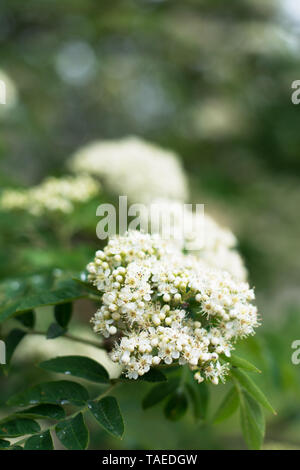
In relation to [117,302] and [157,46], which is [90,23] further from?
[117,302]

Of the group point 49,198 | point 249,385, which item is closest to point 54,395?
point 249,385

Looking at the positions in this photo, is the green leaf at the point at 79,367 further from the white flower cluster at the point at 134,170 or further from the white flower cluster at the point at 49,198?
the white flower cluster at the point at 134,170

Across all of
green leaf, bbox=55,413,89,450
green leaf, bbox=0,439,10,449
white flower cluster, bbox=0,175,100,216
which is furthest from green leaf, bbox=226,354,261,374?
white flower cluster, bbox=0,175,100,216

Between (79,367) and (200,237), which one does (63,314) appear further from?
(200,237)

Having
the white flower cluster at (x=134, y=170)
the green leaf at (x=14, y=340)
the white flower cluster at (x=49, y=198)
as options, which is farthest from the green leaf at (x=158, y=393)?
the white flower cluster at (x=134, y=170)

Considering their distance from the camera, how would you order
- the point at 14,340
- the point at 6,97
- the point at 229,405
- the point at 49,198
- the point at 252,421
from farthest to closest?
the point at 6,97 → the point at 49,198 → the point at 14,340 → the point at 229,405 → the point at 252,421

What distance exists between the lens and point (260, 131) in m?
6.99

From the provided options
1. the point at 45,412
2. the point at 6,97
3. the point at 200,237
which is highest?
the point at 6,97

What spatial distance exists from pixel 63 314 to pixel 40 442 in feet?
1.78

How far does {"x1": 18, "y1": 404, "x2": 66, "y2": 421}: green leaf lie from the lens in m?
1.74

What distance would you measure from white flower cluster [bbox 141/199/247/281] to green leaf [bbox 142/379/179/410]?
0.63 metres

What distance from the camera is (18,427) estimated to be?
5.61 feet

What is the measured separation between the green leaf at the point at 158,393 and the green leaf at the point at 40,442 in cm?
63

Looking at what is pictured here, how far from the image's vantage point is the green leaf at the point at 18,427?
1.68 m
